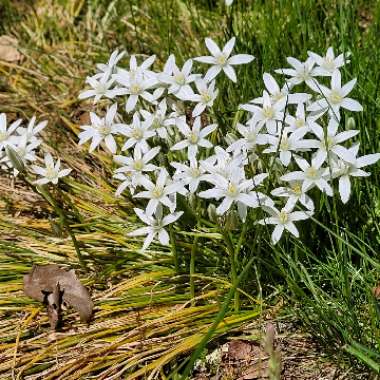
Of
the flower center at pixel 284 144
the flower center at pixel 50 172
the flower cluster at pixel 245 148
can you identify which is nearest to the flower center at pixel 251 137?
the flower cluster at pixel 245 148

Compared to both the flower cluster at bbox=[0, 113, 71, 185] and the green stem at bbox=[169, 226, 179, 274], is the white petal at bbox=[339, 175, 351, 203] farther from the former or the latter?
the flower cluster at bbox=[0, 113, 71, 185]

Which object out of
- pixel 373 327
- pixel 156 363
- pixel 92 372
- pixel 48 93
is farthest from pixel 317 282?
pixel 48 93

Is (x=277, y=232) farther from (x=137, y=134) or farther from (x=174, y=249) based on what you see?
(x=137, y=134)

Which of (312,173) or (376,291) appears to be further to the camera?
(376,291)

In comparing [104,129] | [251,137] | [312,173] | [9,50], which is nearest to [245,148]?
[251,137]

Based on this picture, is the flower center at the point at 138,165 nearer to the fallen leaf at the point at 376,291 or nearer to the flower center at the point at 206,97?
the flower center at the point at 206,97

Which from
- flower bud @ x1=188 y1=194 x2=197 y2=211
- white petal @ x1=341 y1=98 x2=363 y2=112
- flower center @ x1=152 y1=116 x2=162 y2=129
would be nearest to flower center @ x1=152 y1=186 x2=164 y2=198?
flower bud @ x1=188 y1=194 x2=197 y2=211

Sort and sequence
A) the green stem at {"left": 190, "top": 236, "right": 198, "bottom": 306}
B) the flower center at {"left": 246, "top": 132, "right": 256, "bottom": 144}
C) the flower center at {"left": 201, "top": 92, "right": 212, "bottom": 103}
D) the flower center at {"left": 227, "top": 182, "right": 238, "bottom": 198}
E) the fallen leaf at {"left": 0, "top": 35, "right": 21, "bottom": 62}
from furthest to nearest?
the fallen leaf at {"left": 0, "top": 35, "right": 21, "bottom": 62}, the flower center at {"left": 201, "top": 92, "right": 212, "bottom": 103}, the green stem at {"left": 190, "top": 236, "right": 198, "bottom": 306}, the flower center at {"left": 246, "top": 132, "right": 256, "bottom": 144}, the flower center at {"left": 227, "top": 182, "right": 238, "bottom": 198}
